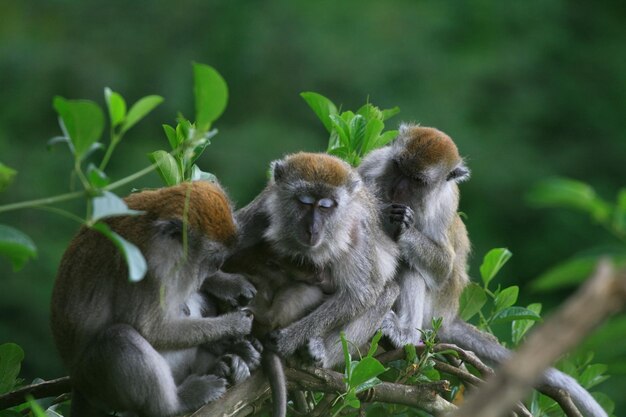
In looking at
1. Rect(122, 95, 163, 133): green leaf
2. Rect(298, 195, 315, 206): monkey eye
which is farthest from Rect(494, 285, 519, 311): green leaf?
Rect(122, 95, 163, 133): green leaf

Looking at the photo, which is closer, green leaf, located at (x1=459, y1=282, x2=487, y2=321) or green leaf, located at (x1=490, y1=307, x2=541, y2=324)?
green leaf, located at (x1=490, y1=307, x2=541, y2=324)

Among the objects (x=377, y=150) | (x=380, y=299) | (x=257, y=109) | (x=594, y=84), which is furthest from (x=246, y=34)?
(x=380, y=299)

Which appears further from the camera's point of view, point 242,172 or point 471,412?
point 242,172

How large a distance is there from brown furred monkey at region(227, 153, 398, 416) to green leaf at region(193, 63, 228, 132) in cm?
255

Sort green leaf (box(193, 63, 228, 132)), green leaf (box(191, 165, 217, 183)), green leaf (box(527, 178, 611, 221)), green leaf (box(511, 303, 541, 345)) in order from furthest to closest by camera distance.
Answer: green leaf (box(511, 303, 541, 345)) → green leaf (box(191, 165, 217, 183)) → green leaf (box(193, 63, 228, 132)) → green leaf (box(527, 178, 611, 221))

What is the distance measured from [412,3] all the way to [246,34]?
316cm

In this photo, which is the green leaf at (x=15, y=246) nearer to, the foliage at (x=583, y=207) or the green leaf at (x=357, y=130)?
the foliage at (x=583, y=207)

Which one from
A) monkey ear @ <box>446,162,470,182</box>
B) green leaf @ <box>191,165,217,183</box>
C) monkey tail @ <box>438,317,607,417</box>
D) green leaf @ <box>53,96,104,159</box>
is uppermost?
green leaf @ <box>53,96,104,159</box>

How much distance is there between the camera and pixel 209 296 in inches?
218

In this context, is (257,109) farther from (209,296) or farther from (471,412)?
(471,412)

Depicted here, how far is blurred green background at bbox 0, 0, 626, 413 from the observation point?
602 inches

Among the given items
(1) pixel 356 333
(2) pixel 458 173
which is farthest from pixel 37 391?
(2) pixel 458 173

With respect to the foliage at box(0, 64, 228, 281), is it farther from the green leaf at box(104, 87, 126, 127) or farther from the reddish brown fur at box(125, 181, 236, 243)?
the reddish brown fur at box(125, 181, 236, 243)

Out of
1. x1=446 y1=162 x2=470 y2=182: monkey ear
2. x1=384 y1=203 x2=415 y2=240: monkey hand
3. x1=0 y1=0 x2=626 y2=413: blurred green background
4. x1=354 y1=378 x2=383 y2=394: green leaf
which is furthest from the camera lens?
x1=0 y1=0 x2=626 y2=413: blurred green background
